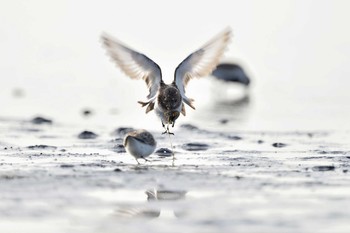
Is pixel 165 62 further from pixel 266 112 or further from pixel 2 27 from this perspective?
pixel 2 27

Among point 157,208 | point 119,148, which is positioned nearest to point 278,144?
point 119,148

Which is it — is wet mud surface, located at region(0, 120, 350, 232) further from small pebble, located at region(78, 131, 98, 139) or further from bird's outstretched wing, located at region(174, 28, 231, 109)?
bird's outstretched wing, located at region(174, 28, 231, 109)

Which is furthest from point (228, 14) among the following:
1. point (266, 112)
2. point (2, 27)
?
point (266, 112)

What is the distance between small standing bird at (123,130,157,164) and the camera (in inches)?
483

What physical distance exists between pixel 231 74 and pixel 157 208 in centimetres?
1978

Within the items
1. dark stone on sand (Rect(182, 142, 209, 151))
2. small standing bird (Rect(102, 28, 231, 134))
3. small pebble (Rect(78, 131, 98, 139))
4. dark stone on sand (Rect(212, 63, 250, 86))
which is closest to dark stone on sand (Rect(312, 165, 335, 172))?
small standing bird (Rect(102, 28, 231, 134))

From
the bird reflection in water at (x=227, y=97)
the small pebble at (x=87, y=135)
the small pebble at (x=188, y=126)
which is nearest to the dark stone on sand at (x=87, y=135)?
the small pebble at (x=87, y=135)

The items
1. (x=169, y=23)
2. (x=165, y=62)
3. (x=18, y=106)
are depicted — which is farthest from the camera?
(x=169, y=23)

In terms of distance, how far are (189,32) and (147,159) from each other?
873 inches

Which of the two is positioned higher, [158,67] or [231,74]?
[231,74]

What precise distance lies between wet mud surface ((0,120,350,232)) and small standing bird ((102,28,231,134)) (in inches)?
31.0

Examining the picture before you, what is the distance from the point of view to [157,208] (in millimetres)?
9250

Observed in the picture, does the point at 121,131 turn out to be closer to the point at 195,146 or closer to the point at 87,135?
the point at 87,135

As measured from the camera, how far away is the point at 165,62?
92.4 feet
